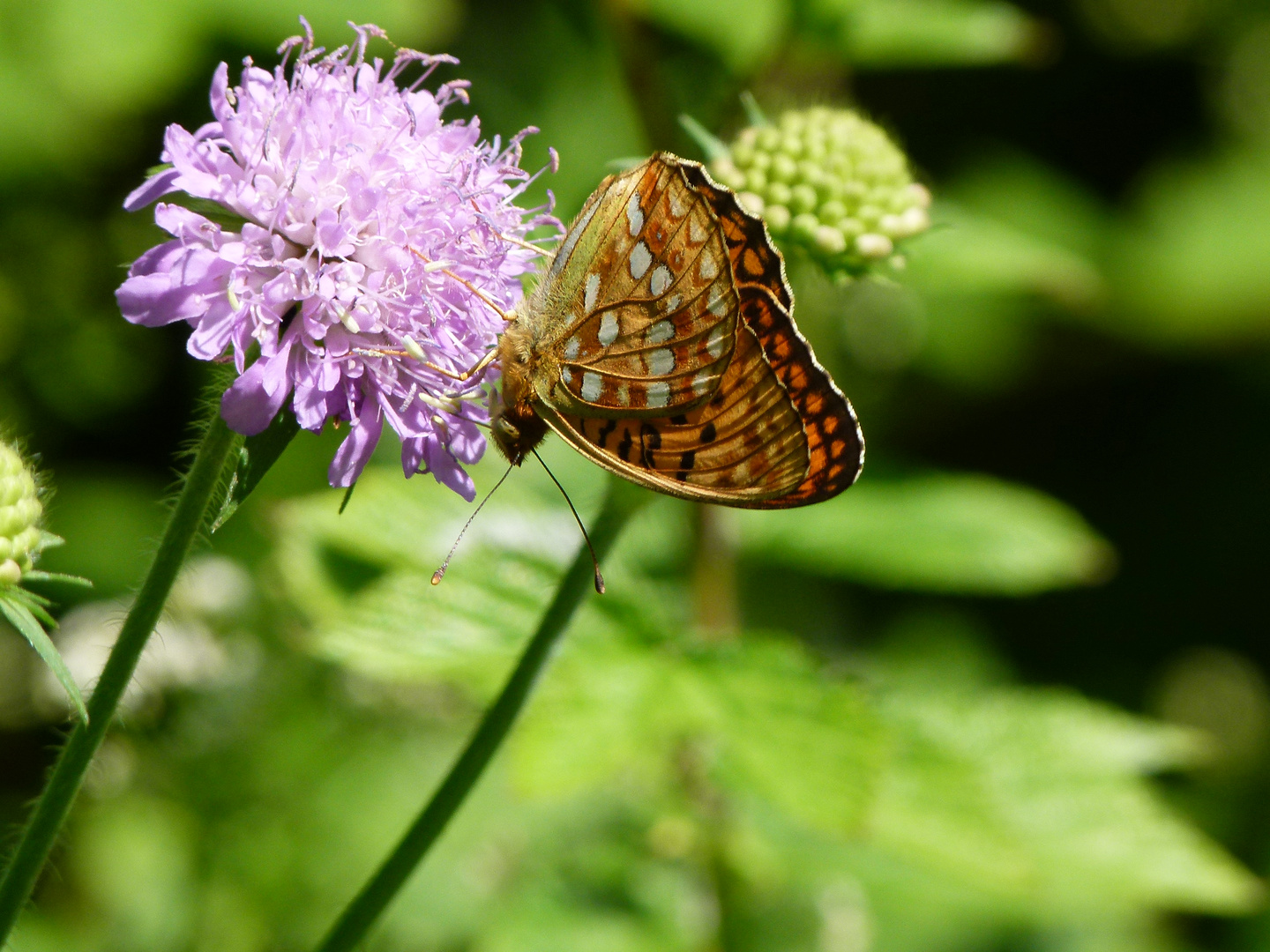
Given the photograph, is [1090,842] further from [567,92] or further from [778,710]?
[567,92]

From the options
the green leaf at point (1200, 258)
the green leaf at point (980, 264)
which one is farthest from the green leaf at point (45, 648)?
the green leaf at point (1200, 258)

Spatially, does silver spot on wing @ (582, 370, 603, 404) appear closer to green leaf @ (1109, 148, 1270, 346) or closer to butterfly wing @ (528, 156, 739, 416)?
butterfly wing @ (528, 156, 739, 416)

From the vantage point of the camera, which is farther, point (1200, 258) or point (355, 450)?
point (1200, 258)

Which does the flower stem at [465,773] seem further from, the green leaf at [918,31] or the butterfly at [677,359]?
the green leaf at [918,31]

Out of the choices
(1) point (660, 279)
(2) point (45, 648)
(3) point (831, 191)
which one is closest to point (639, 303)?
(1) point (660, 279)

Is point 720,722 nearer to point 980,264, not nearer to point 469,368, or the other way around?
point 469,368
